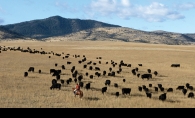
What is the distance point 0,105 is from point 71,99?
16.9 ft

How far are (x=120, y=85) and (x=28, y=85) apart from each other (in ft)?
32.0

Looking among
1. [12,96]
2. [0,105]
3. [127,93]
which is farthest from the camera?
[127,93]

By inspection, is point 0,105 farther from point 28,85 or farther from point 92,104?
point 28,85

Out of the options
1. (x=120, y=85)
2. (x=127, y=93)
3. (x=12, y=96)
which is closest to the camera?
(x=12, y=96)
